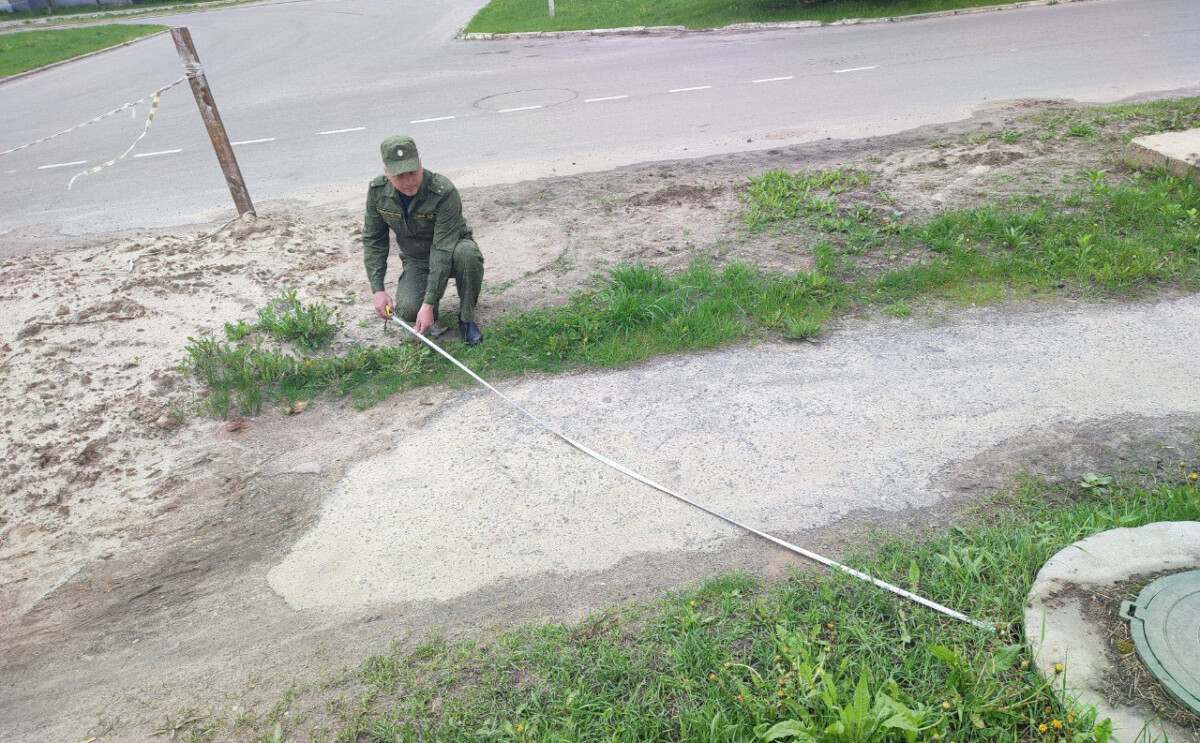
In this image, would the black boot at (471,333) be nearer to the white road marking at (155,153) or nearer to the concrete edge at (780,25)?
the white road marking at (155,153)

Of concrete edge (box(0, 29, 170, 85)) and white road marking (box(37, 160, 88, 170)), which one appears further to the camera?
concrete edge (box(0, 29, 170, 85))

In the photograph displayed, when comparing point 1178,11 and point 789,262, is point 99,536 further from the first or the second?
point 1178,11

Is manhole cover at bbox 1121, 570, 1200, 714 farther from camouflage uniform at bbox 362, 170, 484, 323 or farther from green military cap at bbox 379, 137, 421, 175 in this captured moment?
green military cap at bbox 379, 137, 421, 175

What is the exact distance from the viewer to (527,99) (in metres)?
11.9

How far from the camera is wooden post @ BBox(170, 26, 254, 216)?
21.3 feet

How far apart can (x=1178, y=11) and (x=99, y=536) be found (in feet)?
58.7

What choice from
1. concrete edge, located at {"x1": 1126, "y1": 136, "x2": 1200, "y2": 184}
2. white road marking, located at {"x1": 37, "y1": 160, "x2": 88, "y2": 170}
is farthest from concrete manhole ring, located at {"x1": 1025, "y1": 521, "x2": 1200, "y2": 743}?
white road marking, located at {"x1": 37, "y1": 160, "x2": 88, "y2": 170}

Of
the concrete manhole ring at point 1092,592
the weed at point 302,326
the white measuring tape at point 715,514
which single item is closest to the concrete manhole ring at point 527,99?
the weed at point 302,326

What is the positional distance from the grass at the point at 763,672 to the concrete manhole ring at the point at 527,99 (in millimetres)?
9676

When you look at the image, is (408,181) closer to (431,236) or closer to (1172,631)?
(431,236)

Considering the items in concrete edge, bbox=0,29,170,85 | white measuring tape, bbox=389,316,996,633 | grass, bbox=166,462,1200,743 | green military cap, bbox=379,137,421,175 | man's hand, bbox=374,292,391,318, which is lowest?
grass, bbox=166,462,1200,743

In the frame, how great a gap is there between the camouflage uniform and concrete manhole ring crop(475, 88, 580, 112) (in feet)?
21.9

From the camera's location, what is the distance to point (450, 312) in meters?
5.71

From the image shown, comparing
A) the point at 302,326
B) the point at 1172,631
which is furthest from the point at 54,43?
the point at 1172,631
